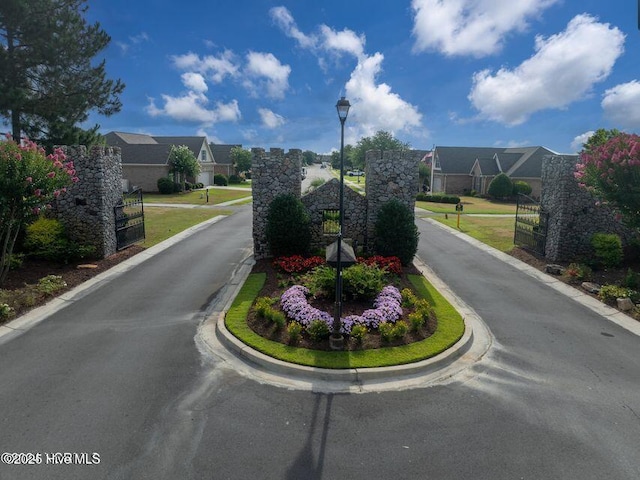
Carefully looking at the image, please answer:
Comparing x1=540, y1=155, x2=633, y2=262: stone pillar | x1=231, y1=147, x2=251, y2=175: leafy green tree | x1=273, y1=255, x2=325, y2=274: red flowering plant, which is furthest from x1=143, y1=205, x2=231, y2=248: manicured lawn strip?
x1=231, y1=147, x2=251, y2=175: leafy green tree

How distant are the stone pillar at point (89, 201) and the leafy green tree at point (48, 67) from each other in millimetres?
9422

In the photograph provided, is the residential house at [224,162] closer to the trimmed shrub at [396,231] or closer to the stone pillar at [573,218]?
A: the trimmed shrub at [396,231]

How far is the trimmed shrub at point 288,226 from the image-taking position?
53.4 feet

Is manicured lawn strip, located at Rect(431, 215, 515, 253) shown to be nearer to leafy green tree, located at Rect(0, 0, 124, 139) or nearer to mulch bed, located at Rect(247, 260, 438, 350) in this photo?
mulch bed, located at Rect(247, 260, 438, 350)

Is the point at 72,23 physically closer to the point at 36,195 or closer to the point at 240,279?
the point at 36,195

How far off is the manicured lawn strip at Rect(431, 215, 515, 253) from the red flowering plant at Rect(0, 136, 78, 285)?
66.5ft

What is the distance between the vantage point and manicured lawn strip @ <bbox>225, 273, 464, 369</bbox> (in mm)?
8711

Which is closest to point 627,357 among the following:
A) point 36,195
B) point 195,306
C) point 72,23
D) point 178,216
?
point 195,306

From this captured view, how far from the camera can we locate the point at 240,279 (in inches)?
597

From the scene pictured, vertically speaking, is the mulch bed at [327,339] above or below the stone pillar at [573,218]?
below

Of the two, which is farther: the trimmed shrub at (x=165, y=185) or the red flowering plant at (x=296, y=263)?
the trimmed shrub at (x=165, y=185)

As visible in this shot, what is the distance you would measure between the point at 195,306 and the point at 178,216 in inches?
761

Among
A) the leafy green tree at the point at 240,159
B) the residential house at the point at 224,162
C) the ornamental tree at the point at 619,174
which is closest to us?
the ornamental tree at the point at 619,174

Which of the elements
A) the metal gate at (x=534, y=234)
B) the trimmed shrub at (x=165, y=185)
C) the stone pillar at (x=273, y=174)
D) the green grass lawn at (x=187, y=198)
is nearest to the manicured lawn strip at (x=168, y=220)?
the green grass lawn at (x=187, y=198)
